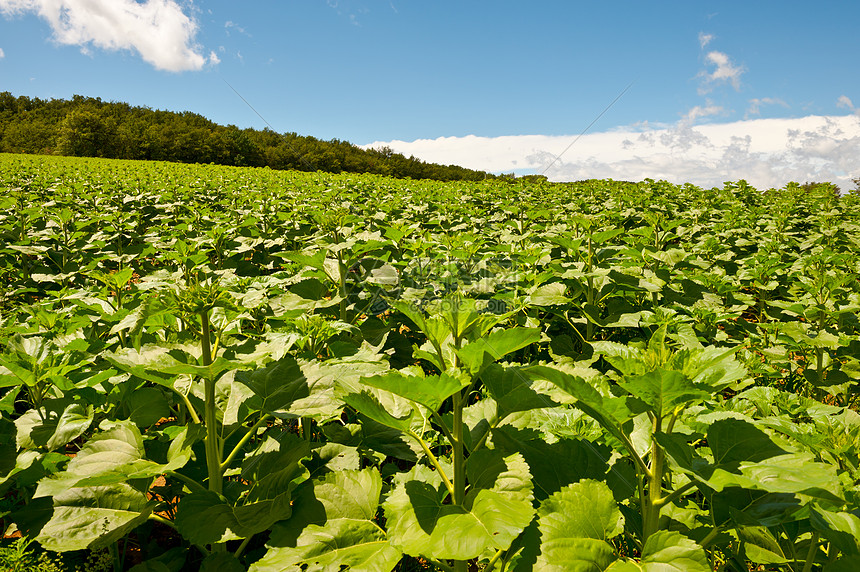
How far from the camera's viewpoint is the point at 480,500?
1.41 metres

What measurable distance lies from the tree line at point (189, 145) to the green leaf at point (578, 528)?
48.7 m

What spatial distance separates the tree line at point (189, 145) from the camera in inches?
2125

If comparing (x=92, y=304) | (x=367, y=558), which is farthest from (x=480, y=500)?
(x=92, y=304)

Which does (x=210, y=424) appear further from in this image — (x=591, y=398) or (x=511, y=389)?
(x=591, y=398)

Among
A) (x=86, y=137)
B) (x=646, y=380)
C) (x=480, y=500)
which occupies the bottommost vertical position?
(x=480, y=500)

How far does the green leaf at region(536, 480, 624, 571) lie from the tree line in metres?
48.7

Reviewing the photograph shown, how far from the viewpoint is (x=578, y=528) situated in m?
1.29

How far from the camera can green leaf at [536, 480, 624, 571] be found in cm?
123

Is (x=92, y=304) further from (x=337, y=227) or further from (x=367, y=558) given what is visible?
(x=367, y=558)

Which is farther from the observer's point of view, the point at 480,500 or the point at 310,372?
the point at 310,372

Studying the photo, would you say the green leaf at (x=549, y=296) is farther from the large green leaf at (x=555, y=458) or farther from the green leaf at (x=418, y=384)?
the green leaf at (x=418, y=384)

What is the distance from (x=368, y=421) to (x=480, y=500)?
1105 mm

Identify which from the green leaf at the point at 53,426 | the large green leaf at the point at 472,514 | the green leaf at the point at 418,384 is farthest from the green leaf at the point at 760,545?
the green leaf at the point at 53,426

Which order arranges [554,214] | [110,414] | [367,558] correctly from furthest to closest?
[554,214]
[110,414]
[367,558]
